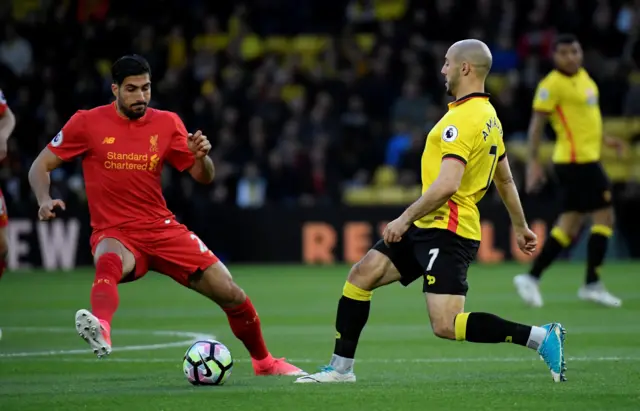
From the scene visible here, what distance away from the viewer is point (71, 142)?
8672mm

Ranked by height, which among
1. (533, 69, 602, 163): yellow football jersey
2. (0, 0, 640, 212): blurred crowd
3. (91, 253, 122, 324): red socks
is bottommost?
(91, 253, 122, 324): red socks

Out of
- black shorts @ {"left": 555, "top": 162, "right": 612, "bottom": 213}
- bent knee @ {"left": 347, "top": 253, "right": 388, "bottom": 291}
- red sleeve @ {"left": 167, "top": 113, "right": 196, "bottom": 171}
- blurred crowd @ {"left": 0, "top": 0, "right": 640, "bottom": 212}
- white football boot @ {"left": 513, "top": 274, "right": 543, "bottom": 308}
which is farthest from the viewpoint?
blurred crowd @ {"left": 0, "top": 0, "right": 640, "bottom": 212}

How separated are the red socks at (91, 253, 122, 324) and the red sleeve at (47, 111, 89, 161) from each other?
2.69ft

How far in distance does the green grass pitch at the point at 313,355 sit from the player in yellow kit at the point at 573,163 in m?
0.52

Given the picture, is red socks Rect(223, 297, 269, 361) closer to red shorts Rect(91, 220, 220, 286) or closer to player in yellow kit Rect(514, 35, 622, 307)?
red shorts Rect(91, 220, 220, 286)

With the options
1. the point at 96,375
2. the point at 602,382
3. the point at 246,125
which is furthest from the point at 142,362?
the point at 246,125

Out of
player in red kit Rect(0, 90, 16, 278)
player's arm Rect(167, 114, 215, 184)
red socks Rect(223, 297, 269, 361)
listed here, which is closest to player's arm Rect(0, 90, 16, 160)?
player in red kit Rect(0, 90, 16, 278)

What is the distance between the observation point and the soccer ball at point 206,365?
8.01m

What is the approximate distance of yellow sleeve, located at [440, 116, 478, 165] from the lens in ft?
24.7

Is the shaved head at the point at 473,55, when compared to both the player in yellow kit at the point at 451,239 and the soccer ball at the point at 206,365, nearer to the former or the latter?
the player in yellow kit at the point at 451,239

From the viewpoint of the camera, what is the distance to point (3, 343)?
10922mm

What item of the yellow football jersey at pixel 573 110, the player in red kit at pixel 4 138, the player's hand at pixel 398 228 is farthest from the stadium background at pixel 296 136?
the player's hand at pixel 398 228

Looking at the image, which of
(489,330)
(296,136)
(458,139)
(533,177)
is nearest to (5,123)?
(458,139)

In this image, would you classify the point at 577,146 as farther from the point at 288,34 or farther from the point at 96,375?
the point at 288,34
